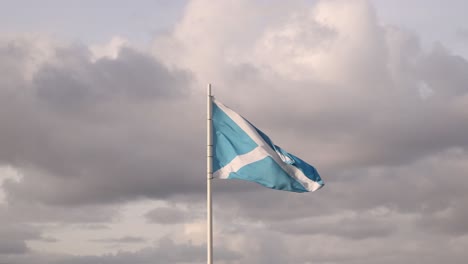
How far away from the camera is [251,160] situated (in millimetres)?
61688

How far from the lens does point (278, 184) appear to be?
203 feet

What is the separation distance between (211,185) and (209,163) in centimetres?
149

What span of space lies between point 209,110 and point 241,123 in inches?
94.8

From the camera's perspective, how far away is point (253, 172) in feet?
202

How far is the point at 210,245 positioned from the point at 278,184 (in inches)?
257

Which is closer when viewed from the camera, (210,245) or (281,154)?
(210,245)

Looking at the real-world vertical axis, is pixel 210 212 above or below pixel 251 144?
below

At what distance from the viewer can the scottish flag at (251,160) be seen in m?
61.6

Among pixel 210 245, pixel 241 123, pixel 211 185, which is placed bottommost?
pixel 210 245

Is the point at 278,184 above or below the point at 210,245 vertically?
above

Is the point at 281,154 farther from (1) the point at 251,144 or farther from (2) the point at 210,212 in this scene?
(2) the point at 210,212

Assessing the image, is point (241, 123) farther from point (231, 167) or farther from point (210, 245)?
point (210, 245)

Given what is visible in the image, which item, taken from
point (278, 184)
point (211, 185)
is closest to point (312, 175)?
point (278, 184)

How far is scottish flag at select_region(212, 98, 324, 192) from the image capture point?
202ft
